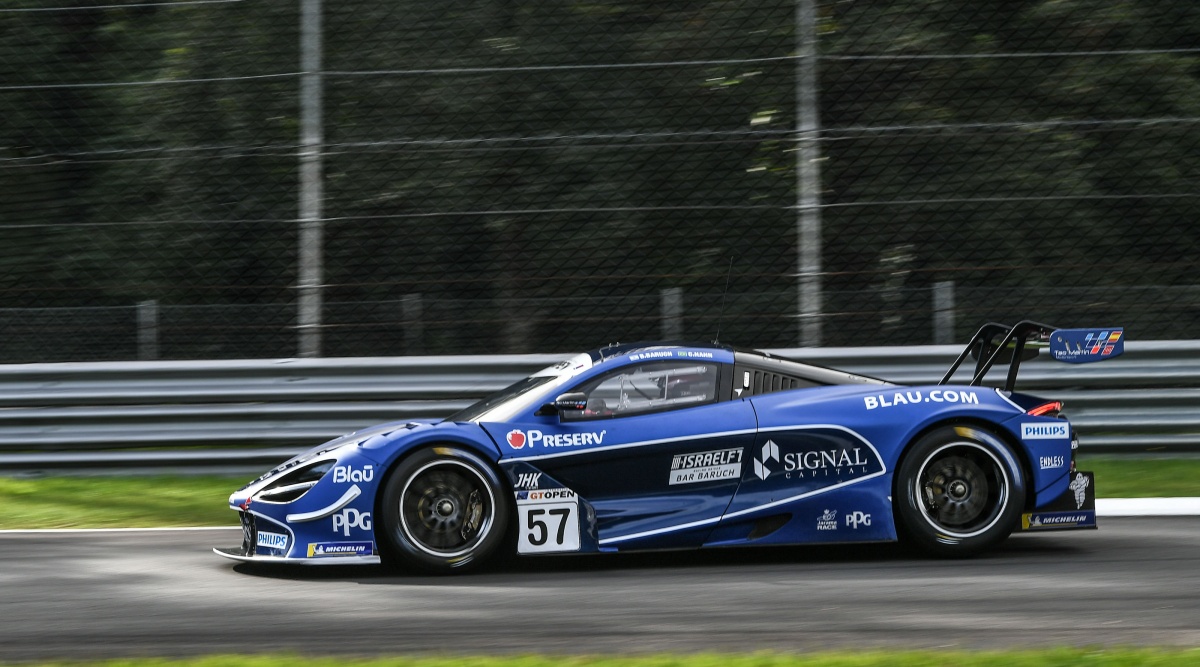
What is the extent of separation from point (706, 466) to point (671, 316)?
3.53m

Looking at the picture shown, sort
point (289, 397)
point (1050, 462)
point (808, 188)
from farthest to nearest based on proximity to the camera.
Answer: point (808, 188) → point (289, 397) → point (1050, 462)

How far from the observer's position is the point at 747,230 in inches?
483

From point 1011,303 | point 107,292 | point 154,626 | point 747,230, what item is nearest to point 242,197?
point 107,292

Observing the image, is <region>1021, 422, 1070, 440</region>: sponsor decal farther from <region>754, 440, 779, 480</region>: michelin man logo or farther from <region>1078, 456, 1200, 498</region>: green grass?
<region>1078, 456, 1200, 498</region>: green grass

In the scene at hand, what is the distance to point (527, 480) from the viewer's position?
677cm

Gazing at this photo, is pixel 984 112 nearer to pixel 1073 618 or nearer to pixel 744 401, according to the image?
pixel 744 401

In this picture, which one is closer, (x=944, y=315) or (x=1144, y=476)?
(x=1144, y=476)

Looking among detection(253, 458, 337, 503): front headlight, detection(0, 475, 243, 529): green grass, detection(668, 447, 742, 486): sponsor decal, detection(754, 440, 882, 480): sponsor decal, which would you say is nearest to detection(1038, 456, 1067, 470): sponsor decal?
detection(754, 440, 882, 480): sponsor decal

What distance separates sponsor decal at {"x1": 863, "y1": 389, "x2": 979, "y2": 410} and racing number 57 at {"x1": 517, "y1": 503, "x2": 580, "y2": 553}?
1.58 meters

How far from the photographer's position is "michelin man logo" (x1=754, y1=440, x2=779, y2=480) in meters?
6.86

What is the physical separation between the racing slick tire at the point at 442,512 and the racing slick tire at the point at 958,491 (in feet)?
6.48

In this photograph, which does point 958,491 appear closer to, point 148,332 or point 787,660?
point 787,660

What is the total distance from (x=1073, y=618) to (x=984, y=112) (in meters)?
8.48

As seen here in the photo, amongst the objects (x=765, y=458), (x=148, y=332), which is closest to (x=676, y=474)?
(x=765, y=458)
